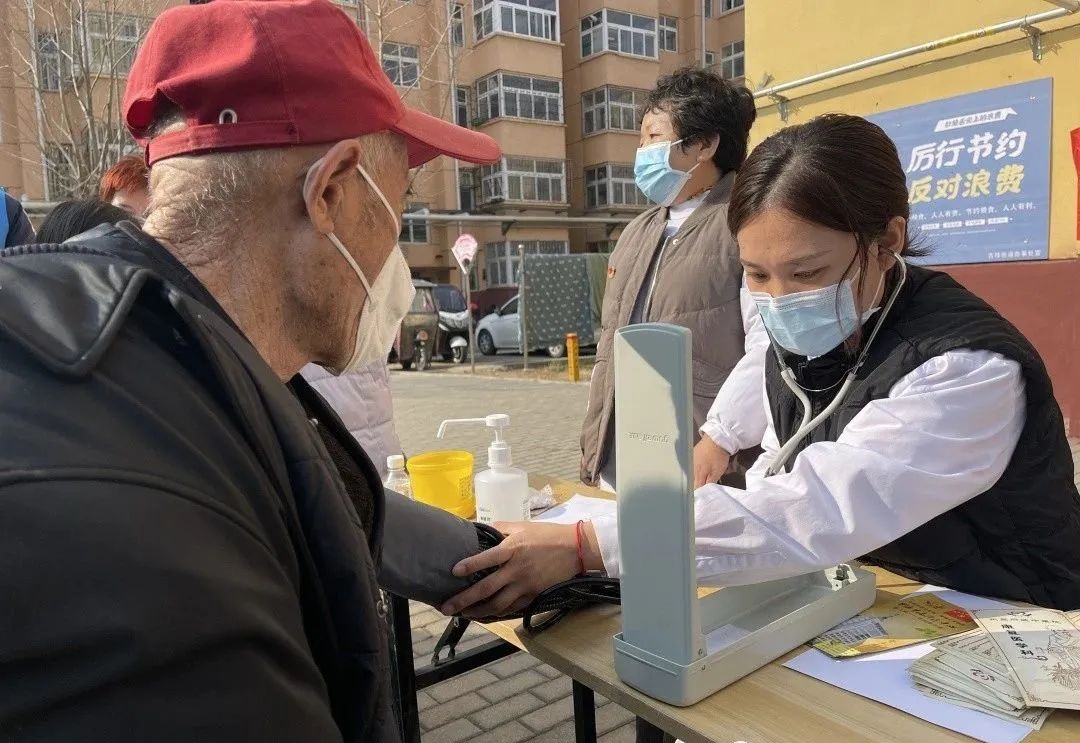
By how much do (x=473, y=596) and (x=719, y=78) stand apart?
193 cm

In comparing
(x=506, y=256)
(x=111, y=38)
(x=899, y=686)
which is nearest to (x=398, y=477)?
(x=899, y=686)

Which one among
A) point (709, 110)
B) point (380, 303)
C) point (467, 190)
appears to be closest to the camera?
point (380, 303)

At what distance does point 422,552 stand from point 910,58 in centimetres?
584

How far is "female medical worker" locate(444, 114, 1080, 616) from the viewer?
127 cm

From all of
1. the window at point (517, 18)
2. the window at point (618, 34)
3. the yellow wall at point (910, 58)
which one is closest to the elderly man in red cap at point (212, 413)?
the yellow wall at point (910, 58)

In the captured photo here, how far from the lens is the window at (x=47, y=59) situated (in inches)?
475

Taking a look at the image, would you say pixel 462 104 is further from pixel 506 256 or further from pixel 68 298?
pixel 68 298

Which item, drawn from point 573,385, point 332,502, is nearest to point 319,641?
point 332,502

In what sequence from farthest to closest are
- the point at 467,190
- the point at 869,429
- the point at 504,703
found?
the point at 467,190 < the point at 504,703 < the point at 869,429

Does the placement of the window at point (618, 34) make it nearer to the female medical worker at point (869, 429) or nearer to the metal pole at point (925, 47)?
the metal pole at point (925, 47)

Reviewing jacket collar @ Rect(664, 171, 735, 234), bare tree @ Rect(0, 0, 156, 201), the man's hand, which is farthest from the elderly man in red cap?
bare tree @ Rect(0, 0, 156, 201)

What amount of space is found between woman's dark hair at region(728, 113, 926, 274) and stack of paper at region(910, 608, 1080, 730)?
2.32ft

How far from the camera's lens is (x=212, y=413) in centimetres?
65

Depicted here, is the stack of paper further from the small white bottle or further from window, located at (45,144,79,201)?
window, located at (45,144,79,201)
